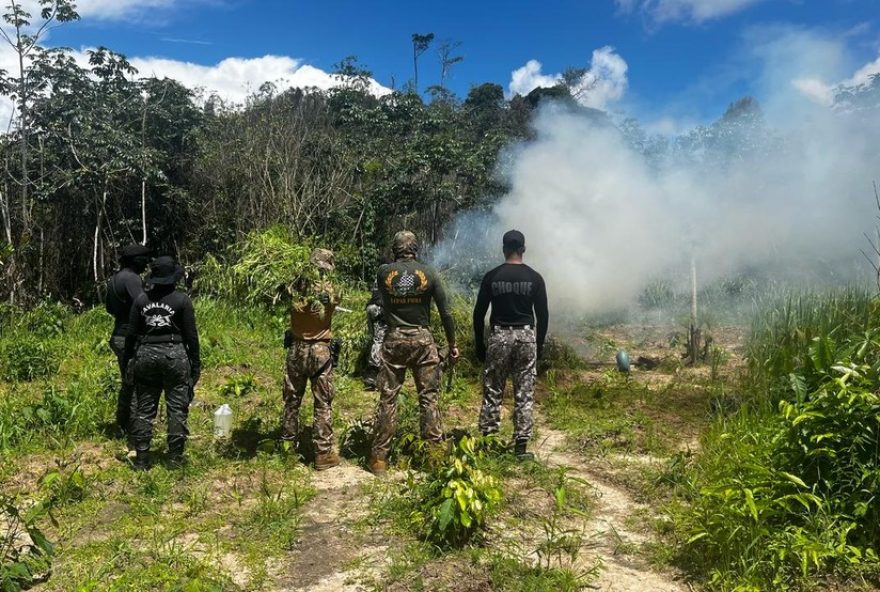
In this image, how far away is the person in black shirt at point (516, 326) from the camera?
4977mm

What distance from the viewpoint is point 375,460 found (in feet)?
16.0

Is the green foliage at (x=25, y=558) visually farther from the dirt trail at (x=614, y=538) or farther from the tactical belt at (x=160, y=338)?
the dirt trail at (x=614, y=538)

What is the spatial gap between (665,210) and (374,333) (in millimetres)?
6964

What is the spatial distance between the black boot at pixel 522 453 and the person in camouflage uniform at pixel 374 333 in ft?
8.07

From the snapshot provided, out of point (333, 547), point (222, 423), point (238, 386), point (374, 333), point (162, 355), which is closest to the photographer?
point (333, 547)

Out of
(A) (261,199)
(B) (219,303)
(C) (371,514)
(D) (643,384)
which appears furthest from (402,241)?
(A) (261,199)

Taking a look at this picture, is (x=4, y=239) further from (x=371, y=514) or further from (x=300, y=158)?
(x=371, y=514)

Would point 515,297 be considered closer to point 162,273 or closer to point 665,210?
point 162,273

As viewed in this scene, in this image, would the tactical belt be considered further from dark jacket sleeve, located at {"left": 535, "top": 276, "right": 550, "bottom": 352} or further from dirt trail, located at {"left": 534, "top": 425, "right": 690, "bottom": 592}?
dirt trail, located at {"left": 534, "top": 425, "right": 690, "bottom": 592}

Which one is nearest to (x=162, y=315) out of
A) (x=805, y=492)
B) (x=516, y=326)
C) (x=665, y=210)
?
(x=516, y=326)

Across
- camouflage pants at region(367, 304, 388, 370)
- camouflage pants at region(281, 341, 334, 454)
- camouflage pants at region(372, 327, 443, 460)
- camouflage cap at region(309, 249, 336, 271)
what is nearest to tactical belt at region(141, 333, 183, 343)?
camouflage pants at region(281, 341, 334, 454)

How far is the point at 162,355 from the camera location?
455 centimetres

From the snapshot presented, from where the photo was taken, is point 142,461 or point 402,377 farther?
point 402,377

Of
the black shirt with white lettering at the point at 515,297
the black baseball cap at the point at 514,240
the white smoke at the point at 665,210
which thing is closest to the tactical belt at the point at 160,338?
the black shirt with white lettering at the point at 515,297
